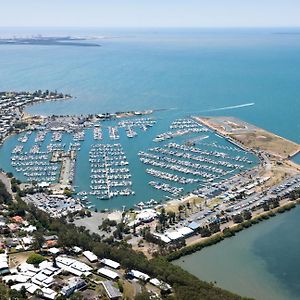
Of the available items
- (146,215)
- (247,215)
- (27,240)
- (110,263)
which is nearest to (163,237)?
(146,215)

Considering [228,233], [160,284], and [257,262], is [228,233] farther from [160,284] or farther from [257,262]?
[160,284]

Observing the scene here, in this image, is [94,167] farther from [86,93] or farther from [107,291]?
[86,93]

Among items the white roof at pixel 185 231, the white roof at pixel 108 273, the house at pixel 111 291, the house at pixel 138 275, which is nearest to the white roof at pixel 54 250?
the white roof at pixel 108 273

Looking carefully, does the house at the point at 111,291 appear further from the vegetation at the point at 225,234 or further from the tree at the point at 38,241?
the tree at the point at 38,241

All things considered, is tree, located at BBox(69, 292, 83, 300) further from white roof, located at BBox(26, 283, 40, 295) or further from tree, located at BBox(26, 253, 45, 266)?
tree, located at BBox(26, 253, 45, 266)

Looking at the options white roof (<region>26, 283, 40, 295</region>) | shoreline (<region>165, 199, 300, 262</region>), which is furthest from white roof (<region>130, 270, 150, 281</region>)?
white roof (<region>26, 283, 40, 295</region>)
